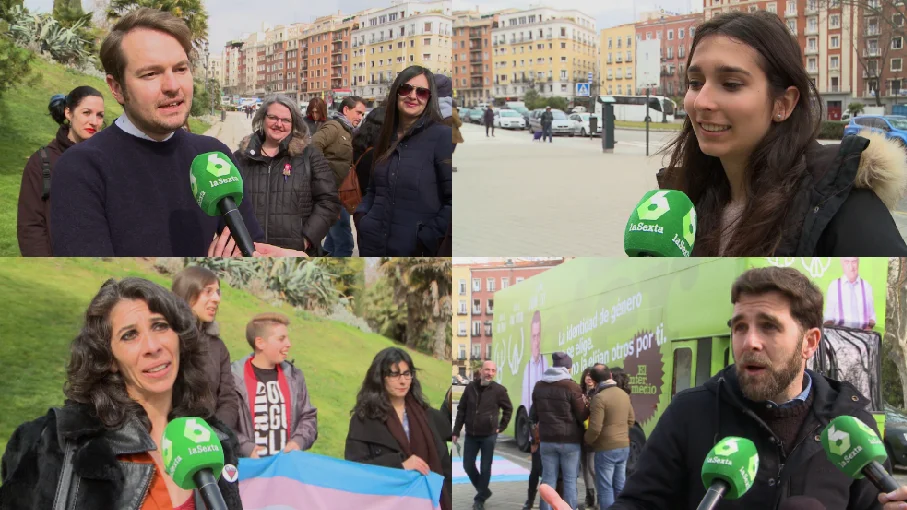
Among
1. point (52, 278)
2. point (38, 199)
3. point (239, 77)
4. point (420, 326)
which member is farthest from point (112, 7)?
point (420, 326)

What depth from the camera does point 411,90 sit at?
3.79 metres

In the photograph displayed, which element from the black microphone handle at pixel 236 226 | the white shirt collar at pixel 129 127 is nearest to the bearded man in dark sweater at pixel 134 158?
the white shirt collar at pixel 129 127

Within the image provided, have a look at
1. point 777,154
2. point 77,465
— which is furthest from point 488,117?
point 777,154

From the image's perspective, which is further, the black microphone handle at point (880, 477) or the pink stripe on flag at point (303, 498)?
the pink stripe on flag at point (303, 498)

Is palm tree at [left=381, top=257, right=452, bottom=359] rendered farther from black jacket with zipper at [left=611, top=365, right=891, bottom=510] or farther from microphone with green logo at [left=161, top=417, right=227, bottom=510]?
microphone with green logo at [left=161, top=417, right=227, bottom=510]

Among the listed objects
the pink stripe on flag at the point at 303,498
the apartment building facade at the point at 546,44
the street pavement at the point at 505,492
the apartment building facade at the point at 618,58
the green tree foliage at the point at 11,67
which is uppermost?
the apartment building facade at the point at 546,44

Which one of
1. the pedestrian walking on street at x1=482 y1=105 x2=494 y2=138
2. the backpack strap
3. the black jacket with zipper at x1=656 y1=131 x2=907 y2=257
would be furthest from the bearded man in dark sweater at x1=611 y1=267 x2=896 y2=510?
the pedestrian walking on street at x1=482 y1=105 x2=494 y2=138

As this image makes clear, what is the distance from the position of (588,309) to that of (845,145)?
7.64ft

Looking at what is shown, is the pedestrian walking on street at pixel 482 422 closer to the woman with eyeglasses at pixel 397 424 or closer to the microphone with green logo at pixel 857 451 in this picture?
the woman with eyeglasses at pixel 397 424

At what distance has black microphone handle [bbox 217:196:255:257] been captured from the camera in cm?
181

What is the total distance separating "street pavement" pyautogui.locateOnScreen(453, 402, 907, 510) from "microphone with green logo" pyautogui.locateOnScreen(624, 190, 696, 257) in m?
2.30

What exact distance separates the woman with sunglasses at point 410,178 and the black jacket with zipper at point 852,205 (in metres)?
2.08

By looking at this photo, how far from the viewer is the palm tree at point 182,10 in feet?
11.9

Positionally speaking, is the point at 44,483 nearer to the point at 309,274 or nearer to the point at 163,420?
the point at 163,420
